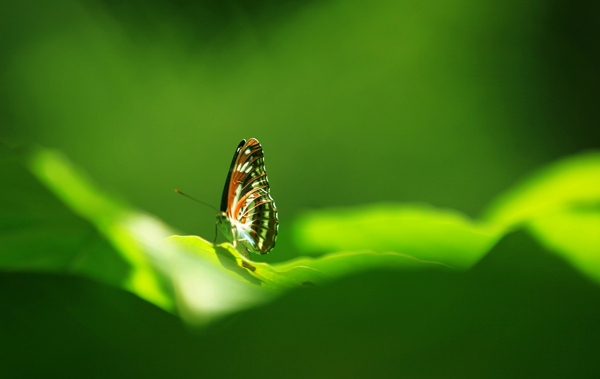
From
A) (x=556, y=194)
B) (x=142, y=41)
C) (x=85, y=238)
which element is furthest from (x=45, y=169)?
(x=142, y=41)

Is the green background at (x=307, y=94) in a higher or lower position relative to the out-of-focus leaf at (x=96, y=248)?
higher

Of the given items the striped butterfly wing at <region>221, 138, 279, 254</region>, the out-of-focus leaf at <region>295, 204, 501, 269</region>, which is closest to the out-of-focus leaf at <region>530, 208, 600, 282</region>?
the out-of-focus leaf at <region>295, 204, 501, 269</region>

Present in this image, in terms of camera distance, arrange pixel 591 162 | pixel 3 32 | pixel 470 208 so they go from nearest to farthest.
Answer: pixel 591 162 → pixel 3 32 → pixel 470 208

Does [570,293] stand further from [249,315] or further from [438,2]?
[438,2]

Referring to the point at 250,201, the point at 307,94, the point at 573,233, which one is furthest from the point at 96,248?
the point at 307,94

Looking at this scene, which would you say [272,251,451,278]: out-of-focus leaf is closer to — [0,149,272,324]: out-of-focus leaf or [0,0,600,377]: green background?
[0,149,272,324]: out-of-focus leaf

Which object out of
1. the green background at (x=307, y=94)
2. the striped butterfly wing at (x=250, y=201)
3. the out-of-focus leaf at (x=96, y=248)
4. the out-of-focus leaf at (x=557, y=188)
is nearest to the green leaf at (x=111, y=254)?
the out-of-focus leaf at (x=96, y=248)

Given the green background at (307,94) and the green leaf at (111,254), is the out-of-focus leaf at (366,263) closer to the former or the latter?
the green leaf at (111,254)

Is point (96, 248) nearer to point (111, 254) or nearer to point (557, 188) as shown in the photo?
point (111, 254)
